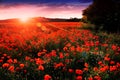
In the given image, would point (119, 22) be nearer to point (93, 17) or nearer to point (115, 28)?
point (115, 28)

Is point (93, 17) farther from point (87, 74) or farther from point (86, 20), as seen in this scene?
point (87, 74)

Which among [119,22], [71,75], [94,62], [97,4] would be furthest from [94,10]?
[71,75]

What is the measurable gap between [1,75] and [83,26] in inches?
686

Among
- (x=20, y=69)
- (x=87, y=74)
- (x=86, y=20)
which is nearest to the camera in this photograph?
(x=87, y=74)

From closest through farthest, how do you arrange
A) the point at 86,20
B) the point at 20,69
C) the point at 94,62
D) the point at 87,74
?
the point at 87,74 → the point at 20,69 → the point at 94,62 → the point at 86,20

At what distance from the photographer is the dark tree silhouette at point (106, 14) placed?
21.6m

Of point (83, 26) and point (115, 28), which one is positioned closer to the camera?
point (115, 28)

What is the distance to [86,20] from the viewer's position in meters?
23.5

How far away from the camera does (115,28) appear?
2177 centimetres

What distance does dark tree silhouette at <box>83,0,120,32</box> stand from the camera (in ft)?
70.8

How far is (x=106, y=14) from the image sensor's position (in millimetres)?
21797

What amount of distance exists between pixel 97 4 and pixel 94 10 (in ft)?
1.65

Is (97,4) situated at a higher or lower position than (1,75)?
higher

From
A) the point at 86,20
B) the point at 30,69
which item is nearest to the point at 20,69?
the point at 30,69
